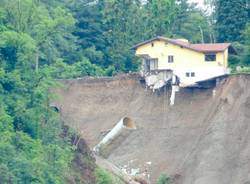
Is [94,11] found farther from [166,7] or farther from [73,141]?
[73,141]

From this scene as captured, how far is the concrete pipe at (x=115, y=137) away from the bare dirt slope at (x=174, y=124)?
1.46ft

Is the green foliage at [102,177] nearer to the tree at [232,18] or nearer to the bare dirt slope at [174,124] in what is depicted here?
the bare dirt slope at [174,124]

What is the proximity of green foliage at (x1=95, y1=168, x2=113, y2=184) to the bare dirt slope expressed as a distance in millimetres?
6233

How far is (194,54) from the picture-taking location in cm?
8469

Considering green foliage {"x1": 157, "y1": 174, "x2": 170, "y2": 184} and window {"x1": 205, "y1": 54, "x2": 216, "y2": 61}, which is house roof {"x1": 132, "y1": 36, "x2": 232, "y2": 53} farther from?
green foliage {"x1": 157, "y1": 174, "x2": 170, "y2": 184}

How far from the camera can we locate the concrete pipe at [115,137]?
259 ft

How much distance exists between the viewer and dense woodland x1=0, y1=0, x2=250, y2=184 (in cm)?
6506

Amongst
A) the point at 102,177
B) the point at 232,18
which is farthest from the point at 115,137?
the point at 232,18

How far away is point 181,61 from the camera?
8538 centimetres

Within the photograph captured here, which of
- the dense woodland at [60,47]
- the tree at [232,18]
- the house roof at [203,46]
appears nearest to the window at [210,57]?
the house roof at [203,46]

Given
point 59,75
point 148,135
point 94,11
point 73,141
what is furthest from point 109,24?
point 73,141

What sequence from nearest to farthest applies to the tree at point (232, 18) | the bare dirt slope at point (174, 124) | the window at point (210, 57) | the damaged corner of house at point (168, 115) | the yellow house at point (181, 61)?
the bare dirt slope at point (174, 124) → the damaged corner of house at point (168, 115) → the yellow house at point (181, 61) → the window at point (210, 57) → the tree at point (232, 18)

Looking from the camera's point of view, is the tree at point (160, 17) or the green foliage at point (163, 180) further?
the tree at point (160, 17)

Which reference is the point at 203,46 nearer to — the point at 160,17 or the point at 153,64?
the point at 153,64
